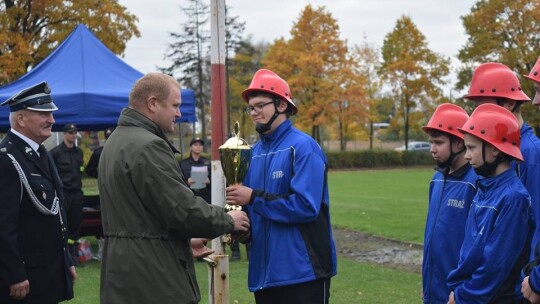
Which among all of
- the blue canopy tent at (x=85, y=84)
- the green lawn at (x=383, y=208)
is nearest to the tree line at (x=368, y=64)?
the green lawn at (x=383, y=208)

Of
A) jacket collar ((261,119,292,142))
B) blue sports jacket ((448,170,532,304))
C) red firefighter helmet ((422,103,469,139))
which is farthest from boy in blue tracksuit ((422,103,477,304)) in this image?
jacket collar ((261,119,292,142))

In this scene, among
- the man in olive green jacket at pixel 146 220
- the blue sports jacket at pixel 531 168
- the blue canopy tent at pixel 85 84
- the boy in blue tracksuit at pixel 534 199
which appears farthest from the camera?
the blue canopy tent at pixel 85 84

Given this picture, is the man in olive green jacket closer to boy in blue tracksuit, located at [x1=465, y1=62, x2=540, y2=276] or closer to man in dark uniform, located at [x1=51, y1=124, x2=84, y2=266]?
boy in blue tracksuit, located at [x1=465, y1=62, x2=540, y2=276]

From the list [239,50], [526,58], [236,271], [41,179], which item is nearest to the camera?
[41,179]

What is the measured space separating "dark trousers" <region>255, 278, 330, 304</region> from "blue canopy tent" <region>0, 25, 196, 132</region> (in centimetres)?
691

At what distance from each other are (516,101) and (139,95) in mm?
2699

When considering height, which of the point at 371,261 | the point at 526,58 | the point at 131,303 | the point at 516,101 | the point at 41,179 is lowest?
the point at 371,261

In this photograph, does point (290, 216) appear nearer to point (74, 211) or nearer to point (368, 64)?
point (74, 211)

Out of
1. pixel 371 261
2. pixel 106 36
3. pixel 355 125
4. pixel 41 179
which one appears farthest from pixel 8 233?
pixel 355 125

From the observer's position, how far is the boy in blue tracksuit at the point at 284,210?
4.68 meters

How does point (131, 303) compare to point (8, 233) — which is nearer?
point (131, 303)

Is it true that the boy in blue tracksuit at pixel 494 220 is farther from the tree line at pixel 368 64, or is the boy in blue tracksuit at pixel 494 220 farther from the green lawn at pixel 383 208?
the tree line at pixel 368 64

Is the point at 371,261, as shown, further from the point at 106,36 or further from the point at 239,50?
the point at 239,50

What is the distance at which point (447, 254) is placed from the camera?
4785 millimetres
